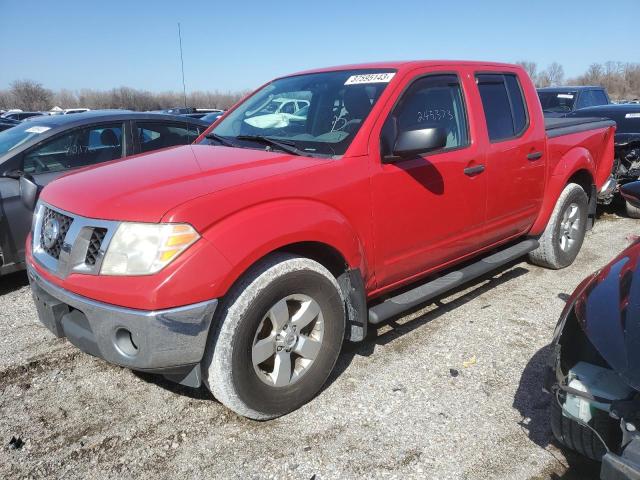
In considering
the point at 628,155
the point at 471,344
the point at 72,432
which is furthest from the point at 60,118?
the point at 628,155

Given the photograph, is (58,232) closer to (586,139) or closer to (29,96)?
(586,139)

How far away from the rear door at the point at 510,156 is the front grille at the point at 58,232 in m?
2.81

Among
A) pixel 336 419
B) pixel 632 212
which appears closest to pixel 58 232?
pixel 336 419

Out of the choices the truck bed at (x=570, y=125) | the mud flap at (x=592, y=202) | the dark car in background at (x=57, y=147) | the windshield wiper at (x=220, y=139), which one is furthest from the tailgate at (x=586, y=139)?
the dark car in background at (x=57, y=147)

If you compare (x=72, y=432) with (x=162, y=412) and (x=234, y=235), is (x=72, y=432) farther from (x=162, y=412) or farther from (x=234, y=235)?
(x=234, y=235)

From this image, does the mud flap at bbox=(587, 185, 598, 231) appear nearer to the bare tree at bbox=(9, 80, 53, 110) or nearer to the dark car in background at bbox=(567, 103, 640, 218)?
the dark car in background at bbox=(567, 103, 640, 218)

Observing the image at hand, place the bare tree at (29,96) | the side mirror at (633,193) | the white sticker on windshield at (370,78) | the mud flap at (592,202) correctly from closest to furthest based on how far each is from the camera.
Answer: the side mirror at (633,193)
the white sticker on windshield at (370,78)
the mud flap at (592,202)
the bare tree at (29,96)

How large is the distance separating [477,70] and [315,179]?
77.6 inches

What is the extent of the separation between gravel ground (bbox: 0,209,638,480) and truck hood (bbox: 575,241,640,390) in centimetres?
82

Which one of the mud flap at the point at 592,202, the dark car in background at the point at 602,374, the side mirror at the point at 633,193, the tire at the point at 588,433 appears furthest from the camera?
the mud flap at the point at 592,202

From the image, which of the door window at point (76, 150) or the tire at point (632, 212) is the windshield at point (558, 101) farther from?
the door window at point (76, 150)

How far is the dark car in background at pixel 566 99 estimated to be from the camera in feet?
33.1

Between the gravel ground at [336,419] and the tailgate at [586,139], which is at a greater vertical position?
the tailgate at [586,139]

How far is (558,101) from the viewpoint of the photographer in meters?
10.3
